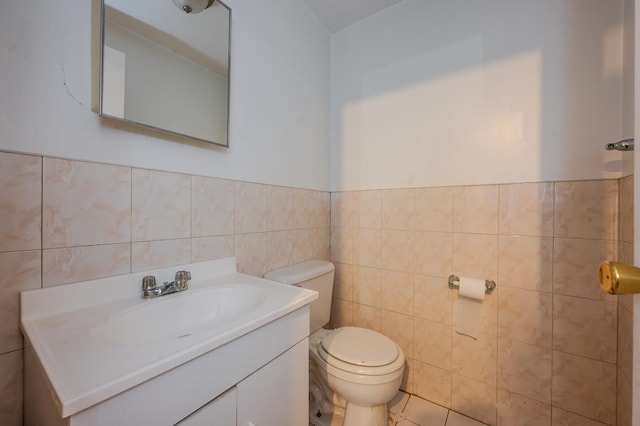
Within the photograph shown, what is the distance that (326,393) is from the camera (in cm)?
132

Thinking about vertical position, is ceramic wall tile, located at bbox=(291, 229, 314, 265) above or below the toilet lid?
above

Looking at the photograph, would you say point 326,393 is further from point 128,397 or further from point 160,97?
point 160,97

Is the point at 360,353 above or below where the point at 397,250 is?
below

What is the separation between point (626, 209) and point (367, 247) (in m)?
1.11

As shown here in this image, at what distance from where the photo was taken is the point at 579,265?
3.59ft

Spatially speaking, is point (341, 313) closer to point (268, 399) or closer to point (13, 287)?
point (268, 399)

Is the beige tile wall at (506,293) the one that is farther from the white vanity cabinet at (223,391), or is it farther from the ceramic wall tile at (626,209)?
the white vanity cabinet at (223,391)

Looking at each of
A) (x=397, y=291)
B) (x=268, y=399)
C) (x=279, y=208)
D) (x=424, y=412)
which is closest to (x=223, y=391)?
(x=268, y=399)

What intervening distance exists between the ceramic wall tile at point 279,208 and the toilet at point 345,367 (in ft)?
0.78

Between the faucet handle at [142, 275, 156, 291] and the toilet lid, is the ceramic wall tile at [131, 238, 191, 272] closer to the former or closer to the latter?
the faucet handle at [142, 275, 156, 291]

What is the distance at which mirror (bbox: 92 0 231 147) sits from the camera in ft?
2.53

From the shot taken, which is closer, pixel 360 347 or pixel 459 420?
pixel 360 347

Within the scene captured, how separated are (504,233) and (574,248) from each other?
251 millimetres

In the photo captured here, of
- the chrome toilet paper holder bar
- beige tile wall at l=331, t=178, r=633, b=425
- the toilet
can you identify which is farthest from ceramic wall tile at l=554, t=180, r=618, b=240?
the toilet
